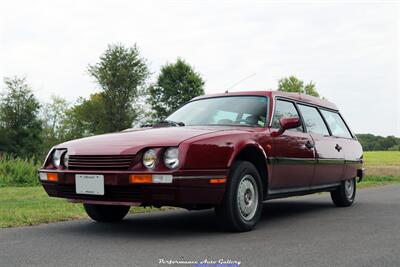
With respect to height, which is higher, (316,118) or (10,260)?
(316,118)

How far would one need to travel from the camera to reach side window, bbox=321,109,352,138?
773cm

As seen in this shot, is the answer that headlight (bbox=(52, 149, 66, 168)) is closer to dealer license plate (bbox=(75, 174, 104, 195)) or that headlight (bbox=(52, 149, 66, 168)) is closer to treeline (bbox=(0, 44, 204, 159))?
dealer license plate (bbox=(75, 174, 104, 195))

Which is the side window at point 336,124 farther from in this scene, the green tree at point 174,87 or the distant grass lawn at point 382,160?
the green tree at point 174,87

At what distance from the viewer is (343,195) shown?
7.93 metres

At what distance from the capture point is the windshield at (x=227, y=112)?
5.88 meters

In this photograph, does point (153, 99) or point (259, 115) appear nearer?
point (259, 115)

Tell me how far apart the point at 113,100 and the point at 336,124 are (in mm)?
42261

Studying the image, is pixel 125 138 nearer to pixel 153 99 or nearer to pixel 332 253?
pixel 332 253

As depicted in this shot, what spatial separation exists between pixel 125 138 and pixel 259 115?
177 cm

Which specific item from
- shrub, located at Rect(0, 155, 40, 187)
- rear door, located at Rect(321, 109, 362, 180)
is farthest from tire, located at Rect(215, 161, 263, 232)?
shrub, located at Rect(0, 155, 40, 187)

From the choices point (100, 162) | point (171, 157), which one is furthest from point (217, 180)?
point (100, 162)

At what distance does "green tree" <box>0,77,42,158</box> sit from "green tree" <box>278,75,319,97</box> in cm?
2387

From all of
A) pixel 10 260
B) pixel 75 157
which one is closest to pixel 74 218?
pixel 75 157

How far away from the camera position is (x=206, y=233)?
5.04 metres
